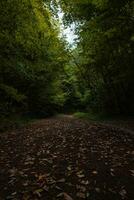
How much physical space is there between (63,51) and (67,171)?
29.8m

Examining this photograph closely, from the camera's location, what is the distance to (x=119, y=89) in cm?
2528

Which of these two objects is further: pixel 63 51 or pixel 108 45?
pixel 63 51

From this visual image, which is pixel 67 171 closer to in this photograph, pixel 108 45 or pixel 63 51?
pixel 108 45

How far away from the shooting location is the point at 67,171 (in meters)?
7.70

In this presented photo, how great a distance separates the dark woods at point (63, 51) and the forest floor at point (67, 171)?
5629mm

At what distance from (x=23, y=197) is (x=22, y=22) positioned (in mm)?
9516

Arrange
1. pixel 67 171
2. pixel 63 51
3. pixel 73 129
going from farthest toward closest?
1. pixel 63 51
2. pixel 73 129
3. pixel 67 171

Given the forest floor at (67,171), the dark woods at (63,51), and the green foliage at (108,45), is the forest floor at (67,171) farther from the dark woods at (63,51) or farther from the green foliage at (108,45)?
the green foliage at (108,45)

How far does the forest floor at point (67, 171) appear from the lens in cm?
608

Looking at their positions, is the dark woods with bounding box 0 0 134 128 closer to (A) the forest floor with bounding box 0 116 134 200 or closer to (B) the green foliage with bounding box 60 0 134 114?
(B) the green foliage with bounding box 60 0 134 114

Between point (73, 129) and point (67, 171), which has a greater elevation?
point (73, 129)

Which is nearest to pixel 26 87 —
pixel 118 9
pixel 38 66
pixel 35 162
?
pixel 38 66

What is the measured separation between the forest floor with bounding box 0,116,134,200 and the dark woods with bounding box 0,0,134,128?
5629 mm

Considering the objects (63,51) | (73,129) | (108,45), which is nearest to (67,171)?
(73,129)
